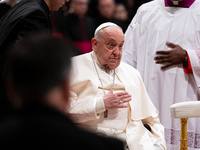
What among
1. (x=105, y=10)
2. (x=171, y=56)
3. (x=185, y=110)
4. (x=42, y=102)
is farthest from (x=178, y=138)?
(x=42, y=102)

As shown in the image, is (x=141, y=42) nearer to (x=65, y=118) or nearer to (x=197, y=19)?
(x=197, y=19)

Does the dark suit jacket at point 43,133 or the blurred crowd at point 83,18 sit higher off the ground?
the dark suit jacket at point 43,133

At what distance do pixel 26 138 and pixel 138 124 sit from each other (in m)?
2.36

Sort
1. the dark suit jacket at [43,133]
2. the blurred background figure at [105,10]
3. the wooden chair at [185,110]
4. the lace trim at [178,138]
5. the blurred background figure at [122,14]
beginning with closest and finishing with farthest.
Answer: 1. the dark suit jacket at [43,133]
2. the wooden chair at [185,110]
3. the lace trim at [178,138]
4. the blurred background figure at [105,10]
5. the blurred background figure at [122,14]

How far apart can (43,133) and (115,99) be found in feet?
6.64

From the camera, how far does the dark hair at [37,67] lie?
5.06ft

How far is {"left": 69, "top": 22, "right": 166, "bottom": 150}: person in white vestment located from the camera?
3.52 meters


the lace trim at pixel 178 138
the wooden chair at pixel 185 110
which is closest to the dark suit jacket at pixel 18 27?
the wooden chair at pixel 185 110

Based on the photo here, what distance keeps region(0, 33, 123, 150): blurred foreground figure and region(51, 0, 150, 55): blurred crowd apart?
4178 mm

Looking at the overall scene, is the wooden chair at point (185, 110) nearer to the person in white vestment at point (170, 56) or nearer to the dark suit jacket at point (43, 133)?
the person in white vestment at point (170, 56)

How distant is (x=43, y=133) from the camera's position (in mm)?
1473

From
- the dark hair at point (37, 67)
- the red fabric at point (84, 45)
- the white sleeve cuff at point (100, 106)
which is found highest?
the dark hair at point (37, 67)

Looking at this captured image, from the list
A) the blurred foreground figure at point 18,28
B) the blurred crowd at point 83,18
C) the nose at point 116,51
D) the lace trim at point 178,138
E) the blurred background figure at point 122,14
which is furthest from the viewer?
the blurred background figure at point 122,14

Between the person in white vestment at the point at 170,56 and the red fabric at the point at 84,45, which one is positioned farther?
the red fabric at the point at 84,45
